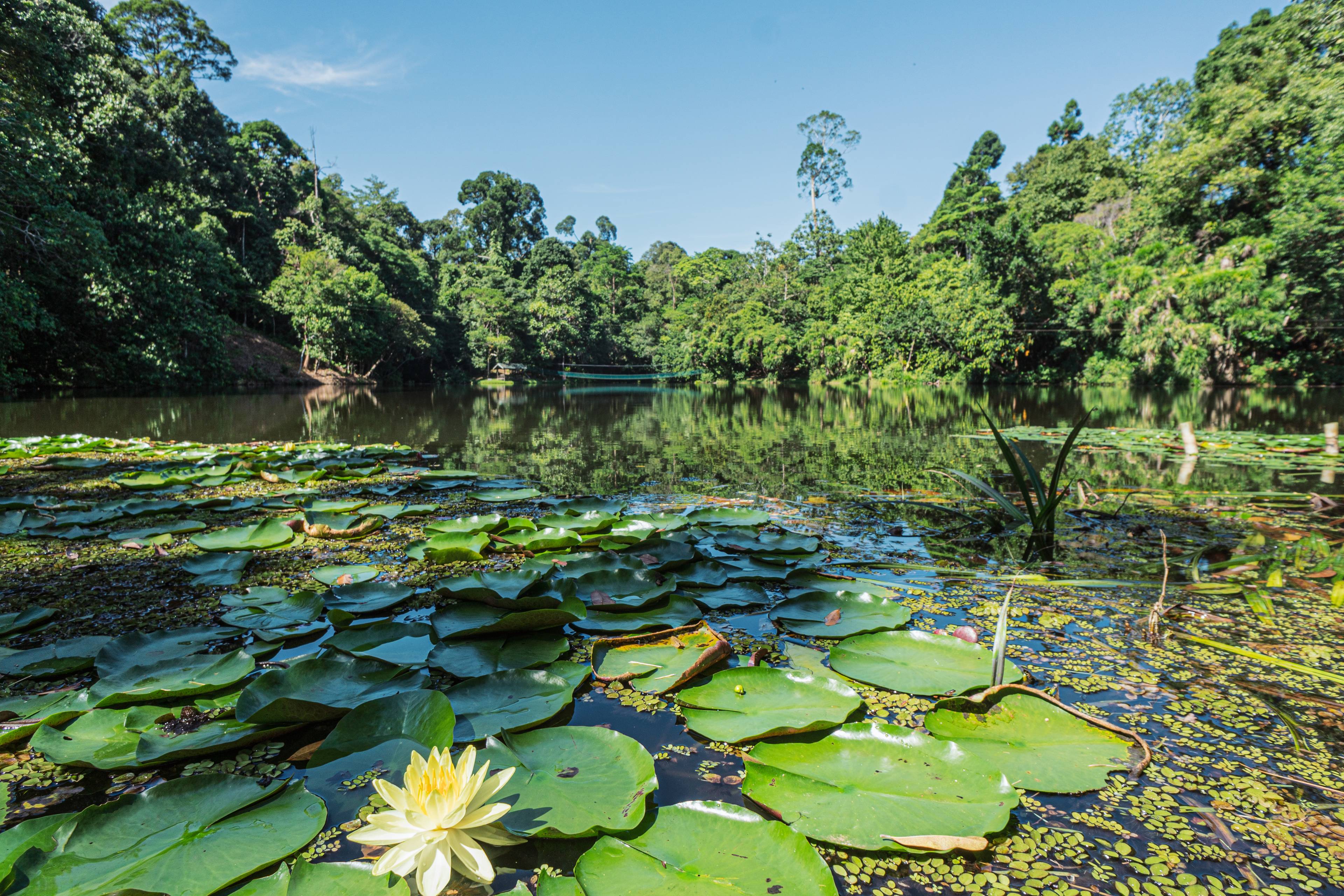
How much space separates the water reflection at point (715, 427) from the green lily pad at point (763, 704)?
5.92 ft

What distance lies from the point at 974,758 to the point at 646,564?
1.17 m

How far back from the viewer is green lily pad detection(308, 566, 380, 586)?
184cm

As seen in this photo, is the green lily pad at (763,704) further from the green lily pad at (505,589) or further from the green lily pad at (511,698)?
the green lily pad at (505,589)

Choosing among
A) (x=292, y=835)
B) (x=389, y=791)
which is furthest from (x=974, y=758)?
(x=292, y=835)

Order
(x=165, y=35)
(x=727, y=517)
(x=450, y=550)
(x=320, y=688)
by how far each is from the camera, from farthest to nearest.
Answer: (x=165, y=35) < (x=727, y=517) < (x=450, y=550) < (x=320, y=688)

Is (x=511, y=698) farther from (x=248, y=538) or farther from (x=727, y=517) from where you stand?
(x=248, y=538)

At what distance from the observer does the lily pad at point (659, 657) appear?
1.23 metres

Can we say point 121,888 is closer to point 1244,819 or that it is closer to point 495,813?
point 495,813

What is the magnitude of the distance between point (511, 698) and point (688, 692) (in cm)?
36

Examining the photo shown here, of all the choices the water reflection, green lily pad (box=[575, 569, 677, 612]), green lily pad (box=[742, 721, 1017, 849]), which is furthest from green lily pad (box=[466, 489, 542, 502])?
green lily pad (box=[742, 721, 1017, 849])

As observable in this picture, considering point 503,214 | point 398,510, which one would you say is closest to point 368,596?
point 398,510

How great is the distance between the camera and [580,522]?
7.85 feet

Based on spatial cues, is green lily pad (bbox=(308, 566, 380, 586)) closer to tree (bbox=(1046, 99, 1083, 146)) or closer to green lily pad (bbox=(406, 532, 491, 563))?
green lily pad (bbox=(406, 532, 491, 563))

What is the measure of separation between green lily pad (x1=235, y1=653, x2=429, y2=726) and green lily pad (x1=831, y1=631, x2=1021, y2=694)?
3.09 feet
